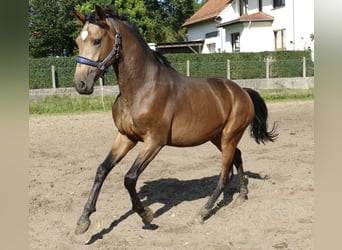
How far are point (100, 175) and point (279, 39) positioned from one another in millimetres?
27835

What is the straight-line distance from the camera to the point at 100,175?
4.09 meters

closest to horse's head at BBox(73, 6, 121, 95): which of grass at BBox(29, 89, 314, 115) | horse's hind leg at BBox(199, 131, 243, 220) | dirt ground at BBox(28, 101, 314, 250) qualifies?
dirt ground at BBox(28, 101, 314, 250)

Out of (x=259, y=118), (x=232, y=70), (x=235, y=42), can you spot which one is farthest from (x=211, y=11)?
(x=259, y=118)

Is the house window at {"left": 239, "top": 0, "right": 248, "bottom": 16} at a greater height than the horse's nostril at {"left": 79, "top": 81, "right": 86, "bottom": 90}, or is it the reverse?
the house window at {"left": 239, "top": 0, "right": 248, "bottom": 16}

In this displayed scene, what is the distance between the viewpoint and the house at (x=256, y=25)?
26.1 metres

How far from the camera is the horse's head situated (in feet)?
11.5

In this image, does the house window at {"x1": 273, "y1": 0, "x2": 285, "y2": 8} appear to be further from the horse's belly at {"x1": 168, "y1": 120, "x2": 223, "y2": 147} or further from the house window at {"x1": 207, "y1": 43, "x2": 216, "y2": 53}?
the horse's belly at {"x1": 168, "y1": 120, "x2": 223, "y2": 147}

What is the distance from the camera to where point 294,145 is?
8.39 meters

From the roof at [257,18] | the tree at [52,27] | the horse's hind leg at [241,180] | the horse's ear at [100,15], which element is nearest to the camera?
the horse's ear at [100,15]

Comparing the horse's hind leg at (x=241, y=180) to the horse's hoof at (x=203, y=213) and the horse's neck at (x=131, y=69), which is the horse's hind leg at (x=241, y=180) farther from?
the horse's neck at (x=131, y=69)

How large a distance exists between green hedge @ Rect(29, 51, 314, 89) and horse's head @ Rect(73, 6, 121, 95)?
13930 mm

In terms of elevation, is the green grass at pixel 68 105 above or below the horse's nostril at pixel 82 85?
below

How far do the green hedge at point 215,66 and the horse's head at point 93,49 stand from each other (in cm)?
1393

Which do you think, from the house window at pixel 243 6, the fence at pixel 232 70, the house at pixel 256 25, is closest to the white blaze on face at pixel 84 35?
the fence at pixel 232 70
